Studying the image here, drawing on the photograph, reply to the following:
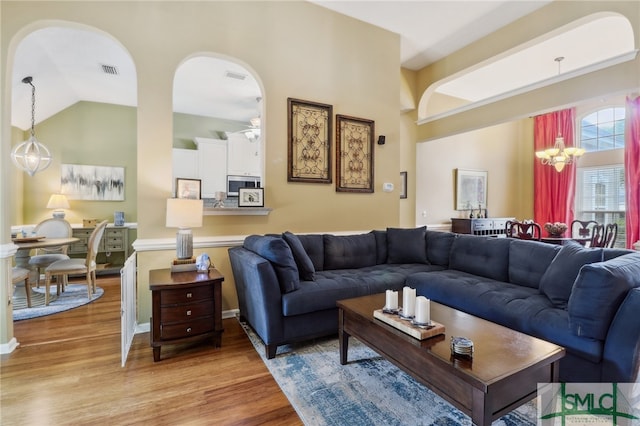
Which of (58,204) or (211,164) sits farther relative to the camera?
(211,164)

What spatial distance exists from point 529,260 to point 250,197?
285 cm

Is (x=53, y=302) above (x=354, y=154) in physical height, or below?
below

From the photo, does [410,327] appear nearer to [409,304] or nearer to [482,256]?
[409,304]

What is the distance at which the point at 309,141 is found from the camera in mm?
3779

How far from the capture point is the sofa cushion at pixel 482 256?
9.75 ft

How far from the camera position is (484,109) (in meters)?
4.50

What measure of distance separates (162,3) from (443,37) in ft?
12.5

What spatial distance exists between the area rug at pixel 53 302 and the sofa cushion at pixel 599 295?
15.9 feet

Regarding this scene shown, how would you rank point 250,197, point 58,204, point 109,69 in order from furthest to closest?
point 58,204 → point 109,69 → point 250,197

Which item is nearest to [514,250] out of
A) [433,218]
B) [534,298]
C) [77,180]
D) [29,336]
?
[534,298]

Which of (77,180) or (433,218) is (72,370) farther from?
(433,218)

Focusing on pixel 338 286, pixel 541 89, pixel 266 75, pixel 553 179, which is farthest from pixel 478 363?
pixel 553 179

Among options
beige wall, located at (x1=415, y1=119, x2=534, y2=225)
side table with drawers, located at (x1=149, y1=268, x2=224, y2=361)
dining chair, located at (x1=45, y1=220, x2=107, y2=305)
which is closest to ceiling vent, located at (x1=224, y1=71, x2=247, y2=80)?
dining chair, located at (x1=45, y1=220, x2=107, y2=305)

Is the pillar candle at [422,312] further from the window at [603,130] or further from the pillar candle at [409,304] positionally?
the window at [603,130]
